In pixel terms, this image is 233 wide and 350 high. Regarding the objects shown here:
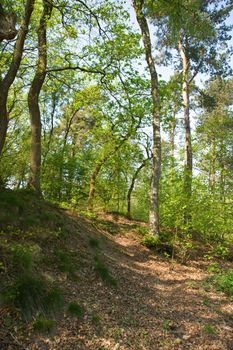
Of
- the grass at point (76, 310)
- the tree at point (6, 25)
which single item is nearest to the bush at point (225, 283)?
the grass at point (76, 310)

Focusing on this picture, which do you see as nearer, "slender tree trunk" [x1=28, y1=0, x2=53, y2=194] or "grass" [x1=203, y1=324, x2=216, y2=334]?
"grass" [x1=203, y1=324, x2=216, y2=334]

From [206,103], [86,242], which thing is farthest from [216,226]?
[206,103]

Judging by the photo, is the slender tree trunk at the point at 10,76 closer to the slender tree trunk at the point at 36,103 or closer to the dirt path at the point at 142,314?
the slender tree trunk at the point at 36,103

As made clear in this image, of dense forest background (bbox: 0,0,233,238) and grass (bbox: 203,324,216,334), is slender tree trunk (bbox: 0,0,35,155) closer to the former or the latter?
dense forest background (bbox: 0,0,233,238)

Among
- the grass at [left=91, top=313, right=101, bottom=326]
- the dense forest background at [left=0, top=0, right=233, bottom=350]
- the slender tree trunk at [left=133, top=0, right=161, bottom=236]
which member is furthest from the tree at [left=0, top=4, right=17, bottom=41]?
the grass at [left=91, top=313, right=101, bottom=326]

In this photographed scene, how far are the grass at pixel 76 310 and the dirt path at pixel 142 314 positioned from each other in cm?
9

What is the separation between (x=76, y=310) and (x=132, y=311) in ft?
4.18

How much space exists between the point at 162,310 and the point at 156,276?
221cm

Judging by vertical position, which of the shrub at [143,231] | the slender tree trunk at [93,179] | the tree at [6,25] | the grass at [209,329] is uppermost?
the tree at [6,25]

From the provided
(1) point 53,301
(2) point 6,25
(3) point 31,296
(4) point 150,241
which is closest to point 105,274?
(1) point 53,301

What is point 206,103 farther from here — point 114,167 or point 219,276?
point 219,276

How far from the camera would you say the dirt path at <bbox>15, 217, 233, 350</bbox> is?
4.26 metres

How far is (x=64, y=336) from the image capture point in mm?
4035

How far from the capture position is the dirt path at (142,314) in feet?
14.0
